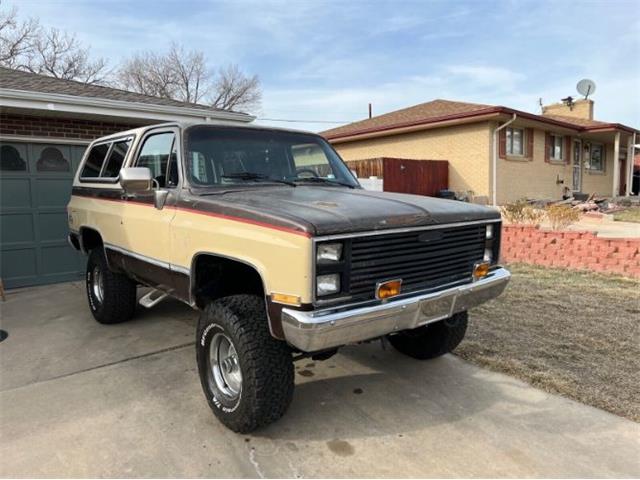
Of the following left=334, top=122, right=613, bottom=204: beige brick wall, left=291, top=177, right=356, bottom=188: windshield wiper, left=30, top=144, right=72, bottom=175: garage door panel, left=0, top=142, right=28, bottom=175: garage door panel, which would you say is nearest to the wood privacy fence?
left=334, top=122, right=613, bottom=204: beige brick wall

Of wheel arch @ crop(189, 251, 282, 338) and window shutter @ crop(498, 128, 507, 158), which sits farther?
window shutter @ crop(498, 128, 507, 158)

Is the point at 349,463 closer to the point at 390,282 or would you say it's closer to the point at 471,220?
the point at 390,282

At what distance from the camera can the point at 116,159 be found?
496 centimetres

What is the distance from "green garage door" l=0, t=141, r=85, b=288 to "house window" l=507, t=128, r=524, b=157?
14.8 metres

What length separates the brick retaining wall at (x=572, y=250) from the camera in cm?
732

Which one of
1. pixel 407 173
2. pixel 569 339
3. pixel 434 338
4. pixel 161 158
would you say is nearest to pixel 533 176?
pixel 407 173

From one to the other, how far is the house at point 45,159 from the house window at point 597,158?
22.4 m

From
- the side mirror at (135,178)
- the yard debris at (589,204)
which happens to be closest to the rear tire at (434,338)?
the side mirror at (135,178)

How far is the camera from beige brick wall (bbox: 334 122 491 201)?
56.2ft

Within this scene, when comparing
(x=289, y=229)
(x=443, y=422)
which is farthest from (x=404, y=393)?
(x=289, y=229)

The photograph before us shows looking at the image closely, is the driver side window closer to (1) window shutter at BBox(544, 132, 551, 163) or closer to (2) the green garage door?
(2) the green garage door


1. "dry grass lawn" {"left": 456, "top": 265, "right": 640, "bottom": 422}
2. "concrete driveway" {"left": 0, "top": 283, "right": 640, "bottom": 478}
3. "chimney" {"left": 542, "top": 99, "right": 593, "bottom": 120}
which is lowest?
"concrete driveway" {"left": 0, "top": 283, "right": 640, "bottom": 478}

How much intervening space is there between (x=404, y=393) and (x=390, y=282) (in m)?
1.27

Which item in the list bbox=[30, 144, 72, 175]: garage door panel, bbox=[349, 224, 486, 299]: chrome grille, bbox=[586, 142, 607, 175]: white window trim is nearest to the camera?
bbox=[349, 224, 486, 299]: chrome grille
